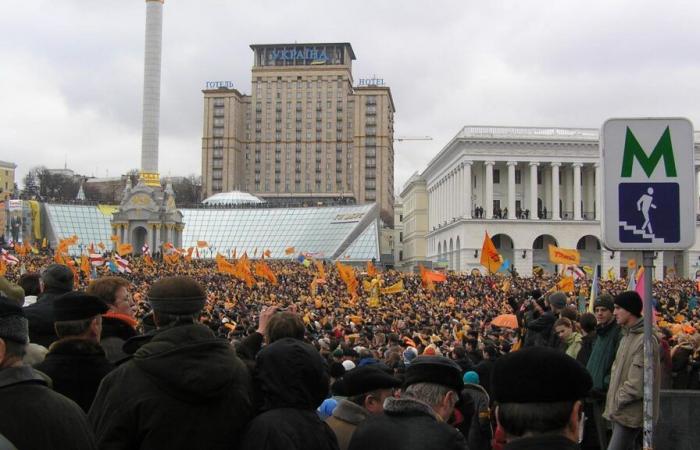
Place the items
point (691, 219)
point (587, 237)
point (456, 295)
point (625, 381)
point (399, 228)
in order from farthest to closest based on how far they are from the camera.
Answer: point (399, 228) < point (587, 237) < point (456, 295) < point (625, 381) < point (691, 219)

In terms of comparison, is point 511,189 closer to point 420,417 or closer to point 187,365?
point 420,417

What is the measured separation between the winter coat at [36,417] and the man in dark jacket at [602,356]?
4.84m

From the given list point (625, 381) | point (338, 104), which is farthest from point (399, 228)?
point (625, 381)

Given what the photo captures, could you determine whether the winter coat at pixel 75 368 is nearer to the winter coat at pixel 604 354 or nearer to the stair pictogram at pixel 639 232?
the stair pictogram at pixel 639 232

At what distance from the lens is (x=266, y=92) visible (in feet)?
447

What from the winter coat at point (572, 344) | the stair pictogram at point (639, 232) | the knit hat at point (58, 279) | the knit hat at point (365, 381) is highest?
the stair pictogram at point (639, 232)

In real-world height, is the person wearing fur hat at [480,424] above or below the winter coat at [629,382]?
below

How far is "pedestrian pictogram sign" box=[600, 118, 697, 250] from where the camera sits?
449 cm

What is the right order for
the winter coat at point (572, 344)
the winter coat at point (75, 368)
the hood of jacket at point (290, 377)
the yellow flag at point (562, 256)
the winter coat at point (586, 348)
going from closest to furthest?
the hood of jacket at point (290, 377) → the winter coat at point (75, 368) → the winter coat at point (586, 348) → the winter coat at point (572, 344) → the yellow flag at point (562, 256)

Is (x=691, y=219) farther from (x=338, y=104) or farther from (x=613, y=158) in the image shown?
(x=338, y=104)

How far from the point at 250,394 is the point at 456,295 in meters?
31.0

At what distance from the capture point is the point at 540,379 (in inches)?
116

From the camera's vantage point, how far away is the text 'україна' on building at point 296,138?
134 m

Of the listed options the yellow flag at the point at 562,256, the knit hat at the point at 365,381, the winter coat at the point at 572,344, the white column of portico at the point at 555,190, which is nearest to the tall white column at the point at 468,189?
the white column of portico at the point at 555,190
